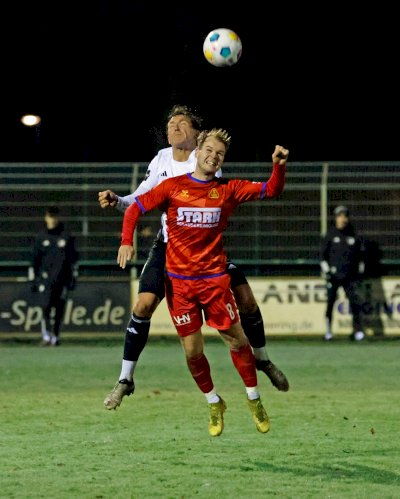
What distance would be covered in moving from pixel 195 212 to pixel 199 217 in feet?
0.16

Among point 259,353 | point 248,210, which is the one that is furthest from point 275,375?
point 248,210

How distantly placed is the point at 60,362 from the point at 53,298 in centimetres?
274

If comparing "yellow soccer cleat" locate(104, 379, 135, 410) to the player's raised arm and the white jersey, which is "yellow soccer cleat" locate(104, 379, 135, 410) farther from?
the player's raised arm

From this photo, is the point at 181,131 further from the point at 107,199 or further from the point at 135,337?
the point at 135,337

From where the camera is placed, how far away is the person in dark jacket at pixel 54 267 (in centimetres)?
2172

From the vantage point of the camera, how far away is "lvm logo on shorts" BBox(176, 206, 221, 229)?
10781mm

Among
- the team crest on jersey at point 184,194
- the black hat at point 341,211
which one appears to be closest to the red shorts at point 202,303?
the team crest on jersey at point 184,194

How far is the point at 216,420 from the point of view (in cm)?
1091

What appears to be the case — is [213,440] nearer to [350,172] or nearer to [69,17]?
[350,172]

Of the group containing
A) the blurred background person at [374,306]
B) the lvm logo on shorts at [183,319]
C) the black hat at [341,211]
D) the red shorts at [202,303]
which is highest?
the black hat at [341,211]

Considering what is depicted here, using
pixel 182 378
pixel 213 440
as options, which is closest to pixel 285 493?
pixel 213 440

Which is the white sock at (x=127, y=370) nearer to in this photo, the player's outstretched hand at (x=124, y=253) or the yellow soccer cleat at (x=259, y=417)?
the yellow soccer cleat at (x=259, y=417)

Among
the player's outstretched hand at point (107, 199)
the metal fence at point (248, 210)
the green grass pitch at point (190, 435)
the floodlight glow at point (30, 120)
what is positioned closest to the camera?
the green grass pitch at point (190, 435)

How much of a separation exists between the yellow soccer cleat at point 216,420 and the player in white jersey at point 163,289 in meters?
0.94
